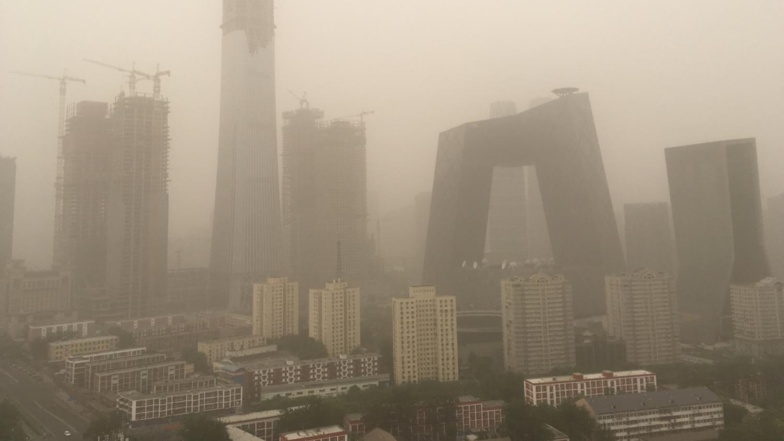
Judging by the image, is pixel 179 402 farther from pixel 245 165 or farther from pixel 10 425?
pixel 245 165

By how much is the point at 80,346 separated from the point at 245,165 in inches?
441

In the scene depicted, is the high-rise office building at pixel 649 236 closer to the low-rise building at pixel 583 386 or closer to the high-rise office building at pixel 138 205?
the low-rise building at pixel 583 386

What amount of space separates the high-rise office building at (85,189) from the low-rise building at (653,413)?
67.4ft

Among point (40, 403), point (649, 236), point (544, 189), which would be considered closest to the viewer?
point (40, 403)

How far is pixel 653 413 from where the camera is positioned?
40.3ft

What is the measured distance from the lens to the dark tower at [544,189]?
25.0 metres

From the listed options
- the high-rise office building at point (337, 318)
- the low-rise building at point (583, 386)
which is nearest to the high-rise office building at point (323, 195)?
the high-rise office building at point (337, 318)

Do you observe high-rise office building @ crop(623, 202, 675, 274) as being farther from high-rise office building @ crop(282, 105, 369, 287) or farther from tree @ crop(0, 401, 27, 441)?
tree @ crop(0, 401, 27, 441)

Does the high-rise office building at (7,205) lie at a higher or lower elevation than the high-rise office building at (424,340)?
higher

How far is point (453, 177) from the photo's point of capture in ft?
85.1

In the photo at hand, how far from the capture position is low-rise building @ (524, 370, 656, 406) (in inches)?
522

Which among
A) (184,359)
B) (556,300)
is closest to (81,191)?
(184,359)

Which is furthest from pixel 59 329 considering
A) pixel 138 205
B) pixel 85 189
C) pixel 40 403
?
pixel 40 403

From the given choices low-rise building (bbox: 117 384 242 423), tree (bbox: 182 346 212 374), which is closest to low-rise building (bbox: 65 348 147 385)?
tree (bbox: 182 346 212 374)
